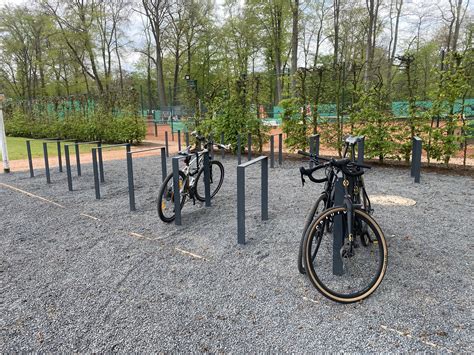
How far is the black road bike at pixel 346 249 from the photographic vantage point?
7.34ft

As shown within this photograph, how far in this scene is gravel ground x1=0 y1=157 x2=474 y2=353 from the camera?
1.94m

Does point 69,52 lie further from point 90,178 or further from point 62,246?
point 62,246

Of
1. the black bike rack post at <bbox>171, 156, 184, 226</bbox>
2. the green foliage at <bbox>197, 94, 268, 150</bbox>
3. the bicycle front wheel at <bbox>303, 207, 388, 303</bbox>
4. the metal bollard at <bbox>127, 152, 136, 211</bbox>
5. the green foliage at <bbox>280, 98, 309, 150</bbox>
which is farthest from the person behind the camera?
the green foliage at <bbox>197, 94, 268, 150</bbox>

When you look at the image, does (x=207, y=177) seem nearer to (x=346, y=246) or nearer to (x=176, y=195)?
(x=176, y=195)

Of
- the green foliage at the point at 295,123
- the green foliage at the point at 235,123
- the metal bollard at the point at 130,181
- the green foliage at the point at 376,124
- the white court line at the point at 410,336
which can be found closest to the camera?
the white court line at the point at 410,336

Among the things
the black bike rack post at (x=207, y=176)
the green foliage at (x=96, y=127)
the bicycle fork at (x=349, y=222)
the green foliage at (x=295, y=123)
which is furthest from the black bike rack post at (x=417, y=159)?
the green foliage at (x=96, y=127)

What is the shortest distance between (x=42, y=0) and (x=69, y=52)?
375 cm

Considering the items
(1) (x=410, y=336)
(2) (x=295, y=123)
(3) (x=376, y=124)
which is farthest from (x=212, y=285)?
(2) (x=295, y=123)

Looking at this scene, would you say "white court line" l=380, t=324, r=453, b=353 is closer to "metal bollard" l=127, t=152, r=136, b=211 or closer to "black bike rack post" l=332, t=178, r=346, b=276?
"black bike rack post" l=332, t=178, r=346, b=276

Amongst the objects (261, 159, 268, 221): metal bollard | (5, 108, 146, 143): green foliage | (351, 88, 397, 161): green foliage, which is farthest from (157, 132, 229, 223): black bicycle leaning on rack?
(5, 108, 146, 143): green foliage

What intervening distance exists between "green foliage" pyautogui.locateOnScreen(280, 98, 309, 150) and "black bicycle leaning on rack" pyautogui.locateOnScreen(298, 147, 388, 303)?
5.50 meters

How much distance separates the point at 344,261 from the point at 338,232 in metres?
0.42

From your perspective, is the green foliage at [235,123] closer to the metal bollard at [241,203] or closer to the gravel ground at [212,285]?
the gravel ground at [212,285]

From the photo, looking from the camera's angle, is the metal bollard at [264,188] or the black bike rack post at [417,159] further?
the black bike rack post at [417,159]
